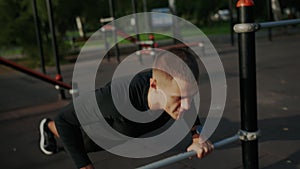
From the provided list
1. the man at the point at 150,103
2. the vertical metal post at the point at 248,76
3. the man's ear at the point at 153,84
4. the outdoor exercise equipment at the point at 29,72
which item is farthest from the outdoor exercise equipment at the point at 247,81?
the outdoor exercise equipment at the point at 29,72

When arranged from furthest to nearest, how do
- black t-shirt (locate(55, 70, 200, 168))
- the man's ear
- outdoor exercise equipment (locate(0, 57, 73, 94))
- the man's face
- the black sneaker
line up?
outdoor exercise equipment (locate(0, 57, 73, 94)) → the black sneaker → black t-shirt (locate(55, 70, 200, 168)) → the man's ear → the man's face

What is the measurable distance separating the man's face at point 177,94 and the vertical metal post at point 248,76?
32 centimetres

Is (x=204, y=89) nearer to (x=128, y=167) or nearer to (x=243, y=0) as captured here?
(x=128, y=167)

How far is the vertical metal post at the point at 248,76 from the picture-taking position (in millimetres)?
1789

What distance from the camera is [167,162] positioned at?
167 cm

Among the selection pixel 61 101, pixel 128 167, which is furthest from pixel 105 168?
pixel 61 101

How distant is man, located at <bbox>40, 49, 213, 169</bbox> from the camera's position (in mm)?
1677

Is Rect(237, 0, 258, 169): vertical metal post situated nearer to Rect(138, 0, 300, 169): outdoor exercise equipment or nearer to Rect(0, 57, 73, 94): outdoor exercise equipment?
Rect(138, 0, 300, 169): outdoor exercise equipment

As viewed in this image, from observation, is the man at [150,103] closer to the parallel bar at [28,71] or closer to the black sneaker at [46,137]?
the black sneaker at [46,137]

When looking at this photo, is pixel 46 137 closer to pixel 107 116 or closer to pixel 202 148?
pixel 107 116

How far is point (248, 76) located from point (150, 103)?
1.83 ft

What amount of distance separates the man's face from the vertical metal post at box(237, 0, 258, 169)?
320 millimetres

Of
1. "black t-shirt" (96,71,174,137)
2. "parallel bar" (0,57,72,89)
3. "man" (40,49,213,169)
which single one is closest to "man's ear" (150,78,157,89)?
"man" (40,49,213,169)

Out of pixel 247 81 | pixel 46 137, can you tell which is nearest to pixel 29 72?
pixel 46 137
